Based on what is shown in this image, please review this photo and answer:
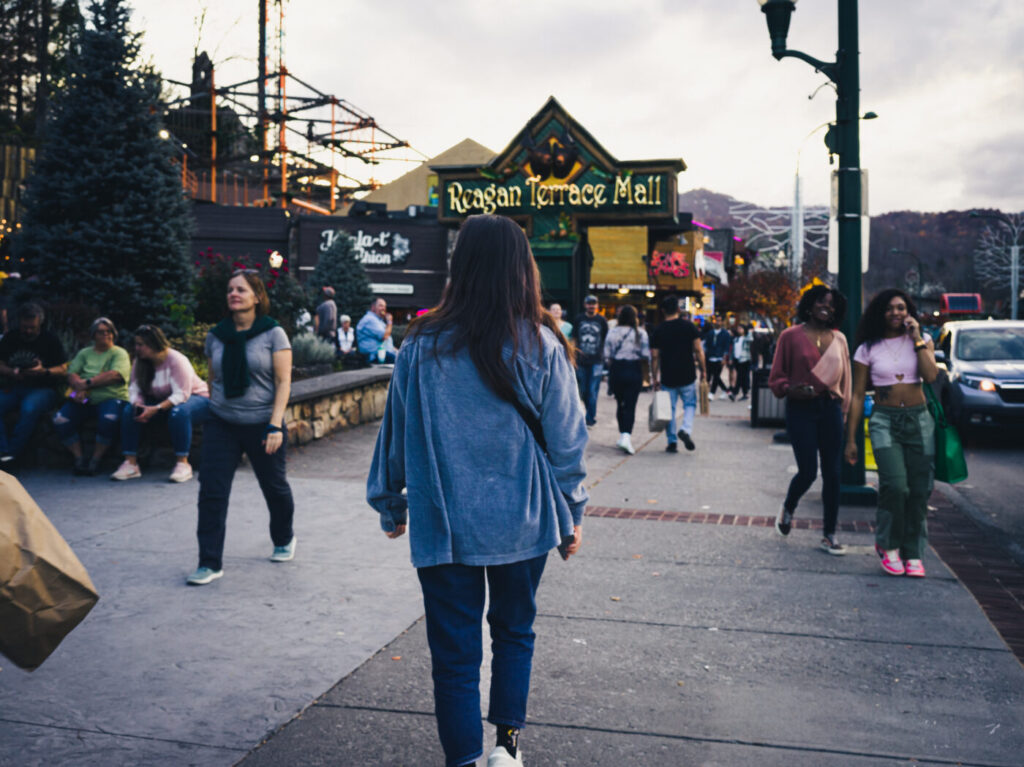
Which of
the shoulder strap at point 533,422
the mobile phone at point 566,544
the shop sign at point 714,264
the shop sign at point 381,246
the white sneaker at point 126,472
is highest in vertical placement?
the shop sign at point 714,264

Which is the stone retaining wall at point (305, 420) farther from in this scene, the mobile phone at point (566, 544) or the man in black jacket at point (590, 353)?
the mobile phone at point (566, 544)

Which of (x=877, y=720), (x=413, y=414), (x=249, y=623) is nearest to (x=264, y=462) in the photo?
(x=249, y=623)

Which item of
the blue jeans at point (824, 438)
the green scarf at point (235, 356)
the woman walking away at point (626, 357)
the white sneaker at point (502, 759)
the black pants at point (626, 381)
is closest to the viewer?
the white sneaker at point (502, 759)

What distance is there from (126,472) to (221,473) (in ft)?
11.6

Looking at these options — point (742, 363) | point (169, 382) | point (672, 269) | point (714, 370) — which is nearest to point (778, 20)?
point (169, 382)

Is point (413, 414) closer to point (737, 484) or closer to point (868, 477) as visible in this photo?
point (737, 484)

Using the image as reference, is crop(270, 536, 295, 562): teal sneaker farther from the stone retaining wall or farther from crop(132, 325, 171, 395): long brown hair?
crop(132, 325, 171, 395): long brown hair

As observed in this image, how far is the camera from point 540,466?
2914mm

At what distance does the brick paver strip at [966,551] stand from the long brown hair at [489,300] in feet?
9.97

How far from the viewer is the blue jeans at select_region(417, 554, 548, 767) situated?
2.82m

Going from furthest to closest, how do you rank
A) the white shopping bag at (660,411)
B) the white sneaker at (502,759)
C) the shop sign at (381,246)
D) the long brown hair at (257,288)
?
the shop sign at (381,246) < the white shopping bag at (660,411) < the long brown hair at (257,288) < the white sneaker at (502,759)

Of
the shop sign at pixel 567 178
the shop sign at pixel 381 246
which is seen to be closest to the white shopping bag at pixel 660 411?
the shop sign at pixel 567 178

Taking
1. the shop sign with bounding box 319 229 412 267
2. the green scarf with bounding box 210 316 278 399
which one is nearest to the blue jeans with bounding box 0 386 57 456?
the green scarf with bounding box 210 316 278 399

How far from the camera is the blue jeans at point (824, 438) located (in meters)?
6.46
